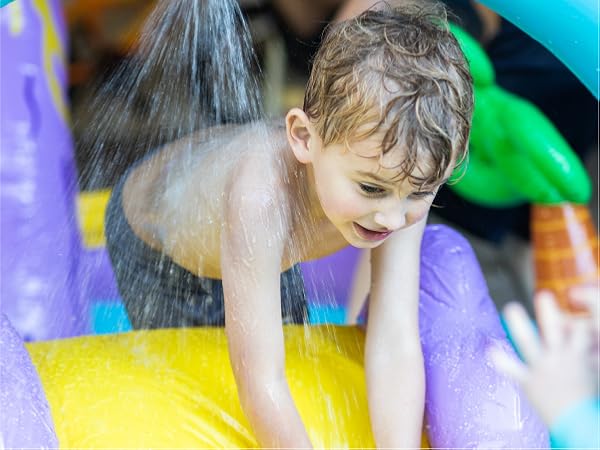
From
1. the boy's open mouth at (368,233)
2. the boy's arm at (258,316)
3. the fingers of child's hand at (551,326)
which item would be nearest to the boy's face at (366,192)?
the boy's open mouth at (368,233)

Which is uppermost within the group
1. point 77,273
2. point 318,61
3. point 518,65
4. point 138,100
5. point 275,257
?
point 318,61

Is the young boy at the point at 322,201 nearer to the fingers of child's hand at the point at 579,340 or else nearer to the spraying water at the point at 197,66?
the spraying water at the point at 197,66

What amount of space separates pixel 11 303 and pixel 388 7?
1.16m

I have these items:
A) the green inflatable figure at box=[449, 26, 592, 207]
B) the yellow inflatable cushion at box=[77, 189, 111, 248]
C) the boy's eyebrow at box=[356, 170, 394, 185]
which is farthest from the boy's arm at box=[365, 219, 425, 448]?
the yellow inflatable cushion at box=[77, 189, 111, 248]

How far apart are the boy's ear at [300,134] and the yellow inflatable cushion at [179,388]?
0.42 metres

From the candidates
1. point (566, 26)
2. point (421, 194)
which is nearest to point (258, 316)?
point (421, 194)

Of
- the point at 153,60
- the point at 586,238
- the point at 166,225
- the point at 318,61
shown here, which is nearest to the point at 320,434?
the point at 166,225

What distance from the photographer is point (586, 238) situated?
2408 millimetres

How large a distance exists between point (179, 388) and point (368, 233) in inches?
16.8

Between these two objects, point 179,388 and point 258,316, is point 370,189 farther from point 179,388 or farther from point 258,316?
point 179,388

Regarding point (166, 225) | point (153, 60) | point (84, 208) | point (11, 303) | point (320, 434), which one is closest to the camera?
point (320, 434)

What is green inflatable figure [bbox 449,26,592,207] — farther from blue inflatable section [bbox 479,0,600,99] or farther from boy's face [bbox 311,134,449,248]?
boy's face [bbox 311,134,449,248]

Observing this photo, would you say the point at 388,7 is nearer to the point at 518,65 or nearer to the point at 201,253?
the point at 201,253

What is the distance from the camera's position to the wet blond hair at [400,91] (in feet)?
3.99
